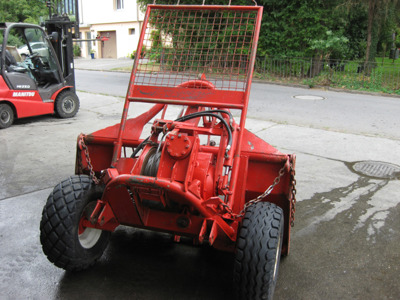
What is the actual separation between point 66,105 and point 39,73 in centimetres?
91

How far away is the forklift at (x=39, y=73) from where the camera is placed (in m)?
7.94

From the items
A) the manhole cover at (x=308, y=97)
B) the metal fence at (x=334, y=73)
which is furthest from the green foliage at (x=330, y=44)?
the manhole cover at (x=308, y=97)

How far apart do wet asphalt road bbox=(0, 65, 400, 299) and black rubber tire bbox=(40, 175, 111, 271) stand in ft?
0.78

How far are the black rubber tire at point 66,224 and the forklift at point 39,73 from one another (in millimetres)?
5754

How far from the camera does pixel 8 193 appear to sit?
477 cm

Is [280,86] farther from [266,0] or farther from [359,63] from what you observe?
[266,0]

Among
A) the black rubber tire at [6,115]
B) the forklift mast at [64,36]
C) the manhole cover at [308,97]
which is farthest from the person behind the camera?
the manhole cover at [308,97]

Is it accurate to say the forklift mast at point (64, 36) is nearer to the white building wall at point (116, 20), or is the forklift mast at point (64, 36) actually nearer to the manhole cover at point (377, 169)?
the manhole cover at point (377, 169)

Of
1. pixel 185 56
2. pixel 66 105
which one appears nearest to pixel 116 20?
pixel 66 105

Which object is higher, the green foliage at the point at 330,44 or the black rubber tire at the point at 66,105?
the green foliage at the point at 330,44

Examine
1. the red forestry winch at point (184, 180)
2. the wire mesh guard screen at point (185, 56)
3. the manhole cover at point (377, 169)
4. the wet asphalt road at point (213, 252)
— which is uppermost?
the wire mesh guard screen at point (185, 56)

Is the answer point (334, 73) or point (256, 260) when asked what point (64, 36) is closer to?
point (256, 260)

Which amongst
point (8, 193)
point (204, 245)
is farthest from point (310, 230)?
point (8, 193)

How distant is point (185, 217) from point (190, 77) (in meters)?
1.38
